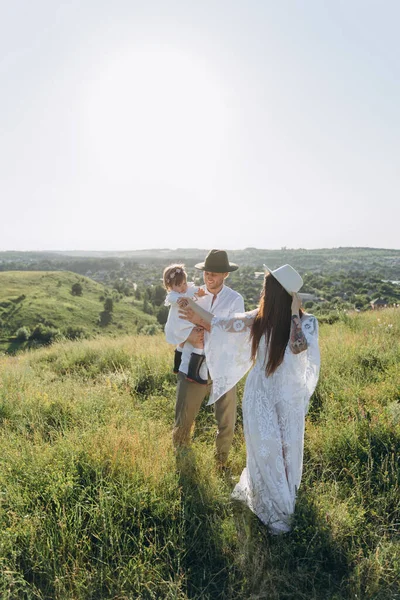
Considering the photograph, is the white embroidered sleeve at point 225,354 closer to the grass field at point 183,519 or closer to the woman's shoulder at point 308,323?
the woman's shoulder at point 308,323

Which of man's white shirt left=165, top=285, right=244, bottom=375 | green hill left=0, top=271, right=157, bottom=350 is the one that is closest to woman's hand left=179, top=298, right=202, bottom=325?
man's white shirt left=165, top=285, right=244, bottom=375

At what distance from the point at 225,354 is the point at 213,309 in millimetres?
581

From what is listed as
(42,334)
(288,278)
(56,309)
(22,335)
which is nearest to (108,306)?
(56,309)

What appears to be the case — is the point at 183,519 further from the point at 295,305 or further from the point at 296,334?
the point at 295,305

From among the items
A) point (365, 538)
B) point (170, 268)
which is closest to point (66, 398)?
point (170, 268)

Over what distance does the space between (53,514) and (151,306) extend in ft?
338

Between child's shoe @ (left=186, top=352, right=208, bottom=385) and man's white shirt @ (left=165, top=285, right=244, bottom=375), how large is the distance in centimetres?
5

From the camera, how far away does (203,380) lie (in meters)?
3.50

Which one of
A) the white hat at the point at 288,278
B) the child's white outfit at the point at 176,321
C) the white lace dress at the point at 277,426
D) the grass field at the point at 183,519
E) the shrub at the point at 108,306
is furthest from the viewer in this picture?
the shrub at the point at 108,306

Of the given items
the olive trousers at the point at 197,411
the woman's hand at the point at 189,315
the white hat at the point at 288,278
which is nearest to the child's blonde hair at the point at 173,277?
the woman's hand at the point at 189,315

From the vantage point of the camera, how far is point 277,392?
297cm

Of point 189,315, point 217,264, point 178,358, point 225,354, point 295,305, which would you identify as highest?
point 217,264

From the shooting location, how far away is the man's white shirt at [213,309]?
A: 350 centimetres

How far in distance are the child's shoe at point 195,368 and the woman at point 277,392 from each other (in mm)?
541
